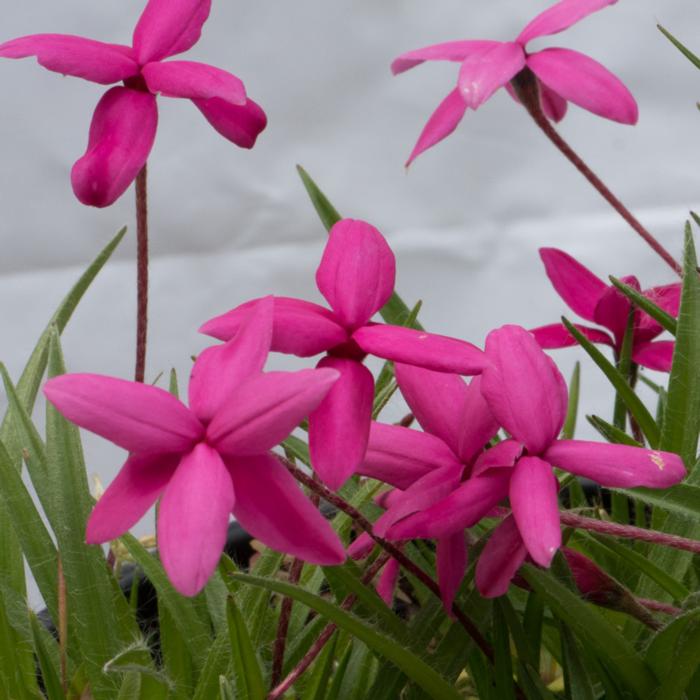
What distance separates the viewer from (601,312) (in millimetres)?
414

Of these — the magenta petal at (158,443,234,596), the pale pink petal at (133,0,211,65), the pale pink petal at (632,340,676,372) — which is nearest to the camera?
the magenta petal at (158,443,234,596)

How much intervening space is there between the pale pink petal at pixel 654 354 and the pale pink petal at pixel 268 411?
0.24 m

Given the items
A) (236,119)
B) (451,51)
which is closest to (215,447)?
(236,119)

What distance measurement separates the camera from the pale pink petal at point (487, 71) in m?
0.34

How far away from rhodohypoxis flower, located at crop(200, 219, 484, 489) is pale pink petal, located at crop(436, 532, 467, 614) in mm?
44

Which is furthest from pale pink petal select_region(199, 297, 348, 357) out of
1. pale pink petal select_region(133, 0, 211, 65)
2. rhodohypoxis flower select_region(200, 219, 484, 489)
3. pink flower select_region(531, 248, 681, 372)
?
pink flower select_region(531, 248, 681, 372)

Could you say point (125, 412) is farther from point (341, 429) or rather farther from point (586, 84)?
point (586, 84)

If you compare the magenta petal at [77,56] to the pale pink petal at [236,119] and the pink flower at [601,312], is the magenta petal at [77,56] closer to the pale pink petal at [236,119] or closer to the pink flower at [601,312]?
the pale pink petal at [236,119]

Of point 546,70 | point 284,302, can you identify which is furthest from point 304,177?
point 284,302

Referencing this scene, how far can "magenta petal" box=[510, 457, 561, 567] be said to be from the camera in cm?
21

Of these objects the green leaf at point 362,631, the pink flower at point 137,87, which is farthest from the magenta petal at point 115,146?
the green leaf at point 362,631

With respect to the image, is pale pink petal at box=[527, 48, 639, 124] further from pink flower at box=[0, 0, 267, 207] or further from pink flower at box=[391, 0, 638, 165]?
pink flower at box=[0, 0, 267, 207]

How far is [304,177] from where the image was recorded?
1.57 feet

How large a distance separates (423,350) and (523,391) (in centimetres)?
2
